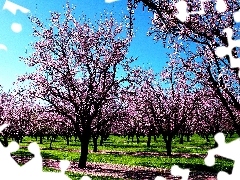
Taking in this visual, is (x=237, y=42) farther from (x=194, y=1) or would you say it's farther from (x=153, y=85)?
(x=153, y=85)

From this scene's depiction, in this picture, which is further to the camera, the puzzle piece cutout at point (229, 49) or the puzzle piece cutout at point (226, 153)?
the puzzle piece cutout at point (229, 49)

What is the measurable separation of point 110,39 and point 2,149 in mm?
23097

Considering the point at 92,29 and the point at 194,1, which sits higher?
the point at 92,29

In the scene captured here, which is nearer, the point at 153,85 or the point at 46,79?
the point at 46,79

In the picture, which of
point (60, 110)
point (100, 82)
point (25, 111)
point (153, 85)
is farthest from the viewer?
point (25, 111)

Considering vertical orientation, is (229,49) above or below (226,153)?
above

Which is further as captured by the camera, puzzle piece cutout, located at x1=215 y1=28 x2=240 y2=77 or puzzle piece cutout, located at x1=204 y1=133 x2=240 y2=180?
puzzle piece cutout, located at x1=215 y1=28 x2=240 y2=77

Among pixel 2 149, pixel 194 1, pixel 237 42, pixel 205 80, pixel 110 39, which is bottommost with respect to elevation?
pixel 2 149

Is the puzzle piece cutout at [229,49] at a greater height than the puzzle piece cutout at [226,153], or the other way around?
the puzzle piece cutout at [229,49]

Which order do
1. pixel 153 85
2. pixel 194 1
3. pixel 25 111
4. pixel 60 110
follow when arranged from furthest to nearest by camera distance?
pixel 25 111
pixel 153 85
pixel 60 110
pixel 194 1

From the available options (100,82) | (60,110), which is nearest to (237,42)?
(60,110)

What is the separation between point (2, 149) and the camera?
5234mm

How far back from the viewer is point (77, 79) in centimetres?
2692

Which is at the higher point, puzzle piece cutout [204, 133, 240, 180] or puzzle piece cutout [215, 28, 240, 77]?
puzzle piece cutout [215, 28, 240, 77]
